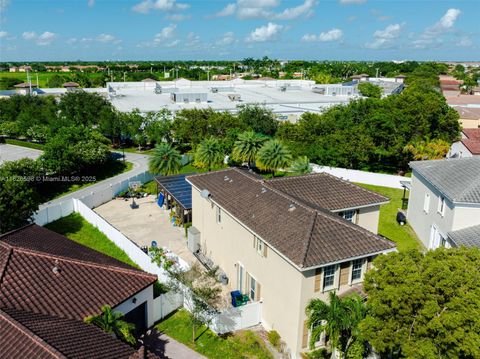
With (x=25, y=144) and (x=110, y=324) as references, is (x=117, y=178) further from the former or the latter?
(x=110, y=324)

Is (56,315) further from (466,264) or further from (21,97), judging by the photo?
(21,97)

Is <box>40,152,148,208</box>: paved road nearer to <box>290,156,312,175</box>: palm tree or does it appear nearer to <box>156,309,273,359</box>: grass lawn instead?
<box>290,156,312,175</box>: palm tree

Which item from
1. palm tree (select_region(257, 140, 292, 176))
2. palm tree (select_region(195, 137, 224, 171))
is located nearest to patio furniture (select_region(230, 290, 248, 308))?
palm tree (select_region(257, 140, 292, 176))

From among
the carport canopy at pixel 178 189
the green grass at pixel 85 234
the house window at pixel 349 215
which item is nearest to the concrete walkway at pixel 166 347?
the green grass at pixel 85 234

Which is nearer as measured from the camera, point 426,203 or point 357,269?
point 357,269

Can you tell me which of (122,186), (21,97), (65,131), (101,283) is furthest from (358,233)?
(21,97)

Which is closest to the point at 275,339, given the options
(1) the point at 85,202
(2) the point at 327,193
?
(2) the point at 327,193
